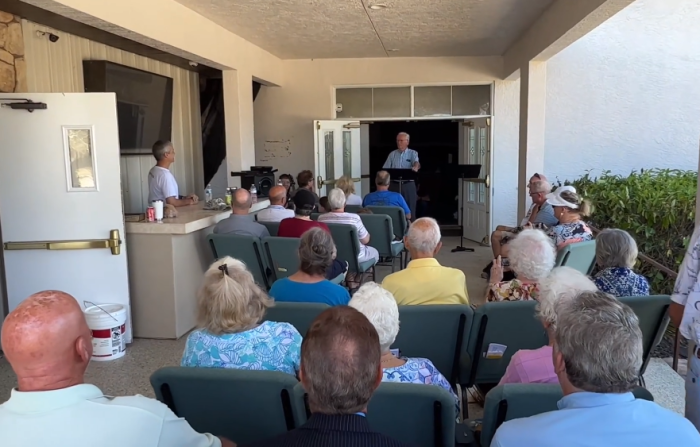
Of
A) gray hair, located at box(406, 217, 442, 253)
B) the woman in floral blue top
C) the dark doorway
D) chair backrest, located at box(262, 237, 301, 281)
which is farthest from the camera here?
the dark doorway

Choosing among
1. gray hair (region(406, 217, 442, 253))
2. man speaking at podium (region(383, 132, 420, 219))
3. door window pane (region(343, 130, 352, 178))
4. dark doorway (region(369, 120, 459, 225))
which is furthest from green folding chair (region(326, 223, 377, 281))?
dark doorway (region(369, 120, 459, 225))

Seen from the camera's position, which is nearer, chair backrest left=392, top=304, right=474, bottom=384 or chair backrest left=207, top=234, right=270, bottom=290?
chair backrest left=392, top=304, right=474, bottom=384

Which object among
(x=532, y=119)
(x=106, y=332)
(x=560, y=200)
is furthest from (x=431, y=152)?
(x=106, y=332)

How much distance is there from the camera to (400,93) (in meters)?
8.80

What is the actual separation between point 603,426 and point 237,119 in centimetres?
632

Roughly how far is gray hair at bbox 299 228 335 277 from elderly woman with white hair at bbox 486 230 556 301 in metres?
0.85

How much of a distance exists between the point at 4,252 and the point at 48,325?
3109 millimetres

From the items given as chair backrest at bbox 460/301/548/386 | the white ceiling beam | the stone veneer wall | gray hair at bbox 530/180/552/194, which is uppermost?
the white ceiling beam

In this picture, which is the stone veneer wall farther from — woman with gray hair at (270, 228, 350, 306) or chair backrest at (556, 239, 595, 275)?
chair backrest at (556, 239, 595, 275)

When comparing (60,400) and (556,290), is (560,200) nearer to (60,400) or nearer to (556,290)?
(556,290)

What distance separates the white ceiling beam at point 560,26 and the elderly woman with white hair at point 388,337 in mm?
3218

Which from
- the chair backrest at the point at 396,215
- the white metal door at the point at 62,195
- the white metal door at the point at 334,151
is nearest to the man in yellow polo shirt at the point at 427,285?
the white metal door at the point at 62,195

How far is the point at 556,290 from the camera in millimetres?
1987

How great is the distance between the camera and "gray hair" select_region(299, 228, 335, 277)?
2.88 meters
